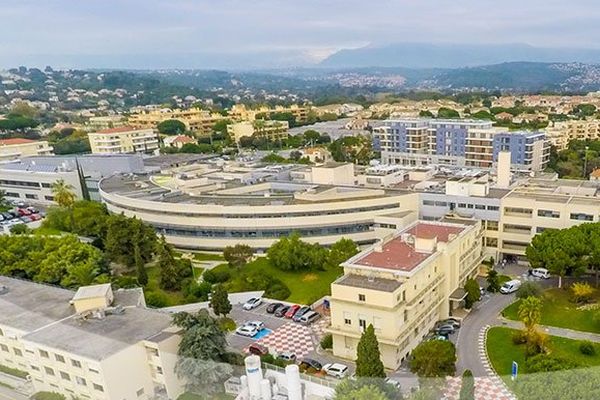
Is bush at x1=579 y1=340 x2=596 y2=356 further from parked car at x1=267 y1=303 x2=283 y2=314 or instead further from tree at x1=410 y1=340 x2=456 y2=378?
parked car at x1=267 y1=303 x2=283 y2=314

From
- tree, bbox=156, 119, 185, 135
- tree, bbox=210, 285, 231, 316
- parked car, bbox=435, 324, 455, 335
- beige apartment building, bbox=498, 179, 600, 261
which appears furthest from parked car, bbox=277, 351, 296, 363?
tree, bbox=156, 119, 185, 135

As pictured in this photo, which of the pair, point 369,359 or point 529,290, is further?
point 529,290

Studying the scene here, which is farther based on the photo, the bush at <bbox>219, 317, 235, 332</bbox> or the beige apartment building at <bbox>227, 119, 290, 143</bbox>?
the beige apartment building at <bbox>227, 119, 290, 143</bbox>

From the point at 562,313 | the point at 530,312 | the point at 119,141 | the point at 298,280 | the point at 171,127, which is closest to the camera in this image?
the point at 530,312

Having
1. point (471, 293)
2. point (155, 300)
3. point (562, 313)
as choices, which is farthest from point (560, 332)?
point (155, 300)

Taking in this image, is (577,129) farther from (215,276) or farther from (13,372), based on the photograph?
(13,372)

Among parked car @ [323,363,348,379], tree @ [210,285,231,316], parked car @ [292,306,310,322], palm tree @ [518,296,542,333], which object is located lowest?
parked car @ [292,306,310,322]
